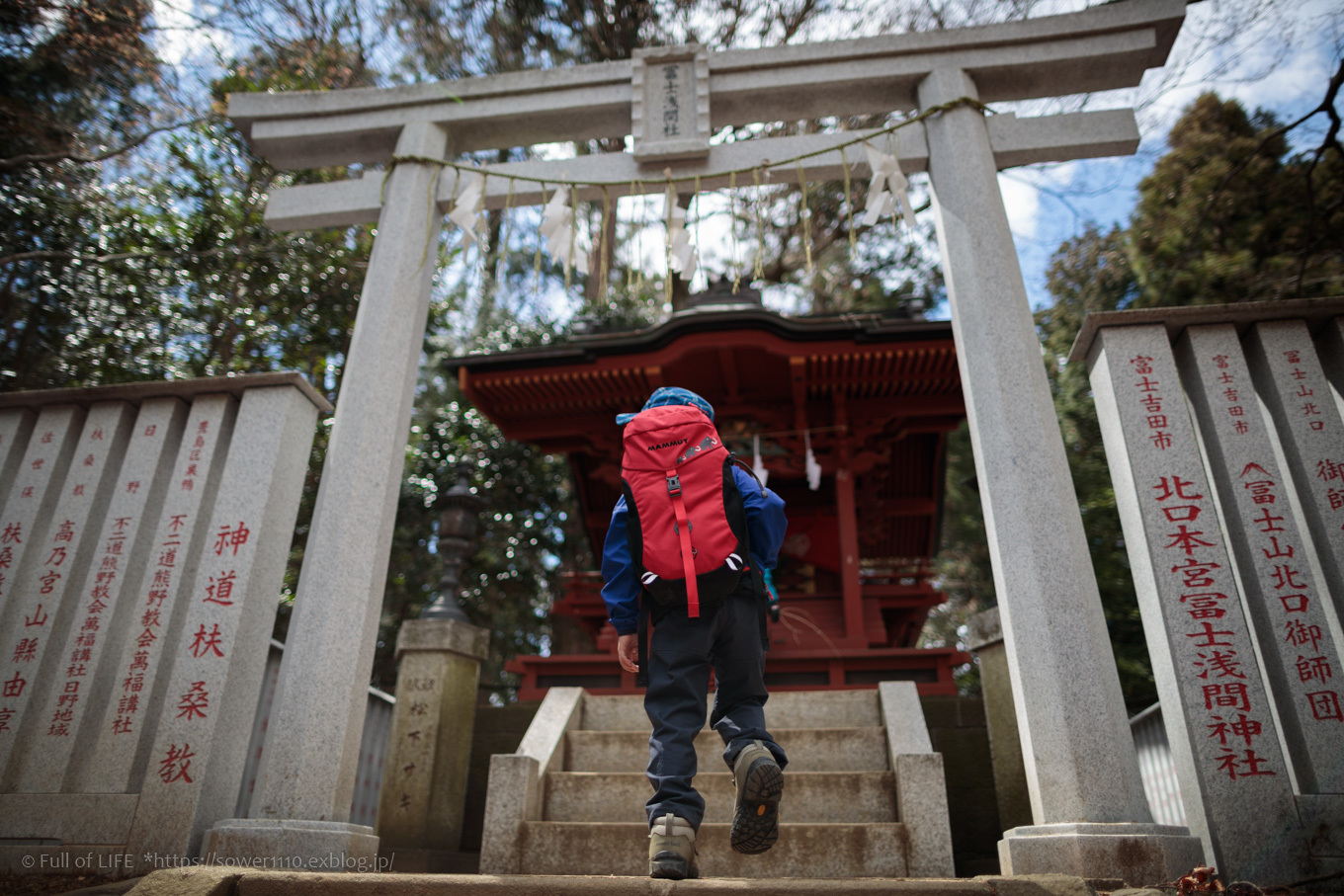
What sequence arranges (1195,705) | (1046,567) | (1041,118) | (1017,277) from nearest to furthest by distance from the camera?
(1195,705)
(1046,567)
(1017,277)
(1041,118)

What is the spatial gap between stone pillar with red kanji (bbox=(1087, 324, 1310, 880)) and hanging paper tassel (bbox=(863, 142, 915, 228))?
1.52m

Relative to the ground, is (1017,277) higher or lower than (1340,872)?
higher

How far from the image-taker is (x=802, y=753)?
15.4ft

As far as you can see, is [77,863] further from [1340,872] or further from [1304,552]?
[1304,552]

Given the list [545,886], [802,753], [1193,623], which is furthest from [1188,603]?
[545,886]

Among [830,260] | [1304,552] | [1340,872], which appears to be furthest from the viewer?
[830,260]

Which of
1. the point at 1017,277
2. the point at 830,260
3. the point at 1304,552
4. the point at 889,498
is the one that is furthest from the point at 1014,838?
the point at 830,260

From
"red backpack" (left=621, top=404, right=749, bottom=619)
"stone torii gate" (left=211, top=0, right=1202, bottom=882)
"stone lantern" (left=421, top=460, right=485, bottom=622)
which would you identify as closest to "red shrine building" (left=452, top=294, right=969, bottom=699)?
"stone lantern" (left=421, top=460, right=485, bottom=622)

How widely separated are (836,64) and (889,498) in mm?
6830

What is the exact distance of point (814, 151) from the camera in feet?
16.9

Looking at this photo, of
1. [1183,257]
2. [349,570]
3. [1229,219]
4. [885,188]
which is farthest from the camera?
[1229,219]

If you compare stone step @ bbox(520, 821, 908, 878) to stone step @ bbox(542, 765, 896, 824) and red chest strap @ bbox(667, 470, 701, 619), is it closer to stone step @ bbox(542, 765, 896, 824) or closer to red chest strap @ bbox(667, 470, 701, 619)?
stone step @ bbox(542, 765, 896, 824)

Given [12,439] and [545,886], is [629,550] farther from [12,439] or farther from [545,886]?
[12,439]

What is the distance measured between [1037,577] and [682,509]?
1884 millimetres
